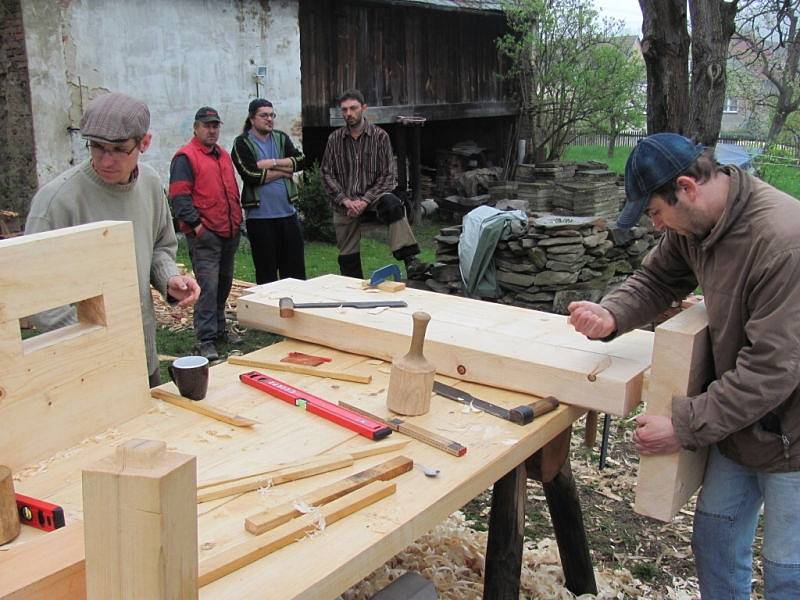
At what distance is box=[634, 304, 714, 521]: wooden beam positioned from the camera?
2174 millimetres

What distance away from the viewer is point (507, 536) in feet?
8.75

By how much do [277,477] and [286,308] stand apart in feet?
3.79

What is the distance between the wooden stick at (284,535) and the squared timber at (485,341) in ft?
2.59

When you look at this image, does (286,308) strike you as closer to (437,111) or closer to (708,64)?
(708,64)

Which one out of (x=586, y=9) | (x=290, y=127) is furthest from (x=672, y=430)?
(x=586, y=9)

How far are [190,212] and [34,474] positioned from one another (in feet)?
13.5

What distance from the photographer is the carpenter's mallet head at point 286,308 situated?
9.70 ft

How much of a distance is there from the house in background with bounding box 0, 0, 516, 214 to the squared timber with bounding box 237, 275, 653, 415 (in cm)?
665

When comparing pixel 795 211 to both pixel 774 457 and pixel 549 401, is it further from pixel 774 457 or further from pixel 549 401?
pixel 549 401

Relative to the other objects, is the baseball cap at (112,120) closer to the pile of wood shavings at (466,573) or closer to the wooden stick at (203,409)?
the wooden stick at (203,409)

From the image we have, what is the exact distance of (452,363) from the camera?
8.63 feet

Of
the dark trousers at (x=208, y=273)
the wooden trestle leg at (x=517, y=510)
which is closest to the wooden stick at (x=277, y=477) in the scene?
the wooden trestle leg at (x=517, y=510)

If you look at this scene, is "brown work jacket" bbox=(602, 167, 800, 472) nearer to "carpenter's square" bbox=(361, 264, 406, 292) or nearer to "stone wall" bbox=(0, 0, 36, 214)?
"carpenter's square" bbox=(361, 264, 406, 292)

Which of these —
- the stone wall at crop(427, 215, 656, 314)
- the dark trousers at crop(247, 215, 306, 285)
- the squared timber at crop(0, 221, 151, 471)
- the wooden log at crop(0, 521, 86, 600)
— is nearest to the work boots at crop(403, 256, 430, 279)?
the stone wall at crop(427, 215, 656, 314)
